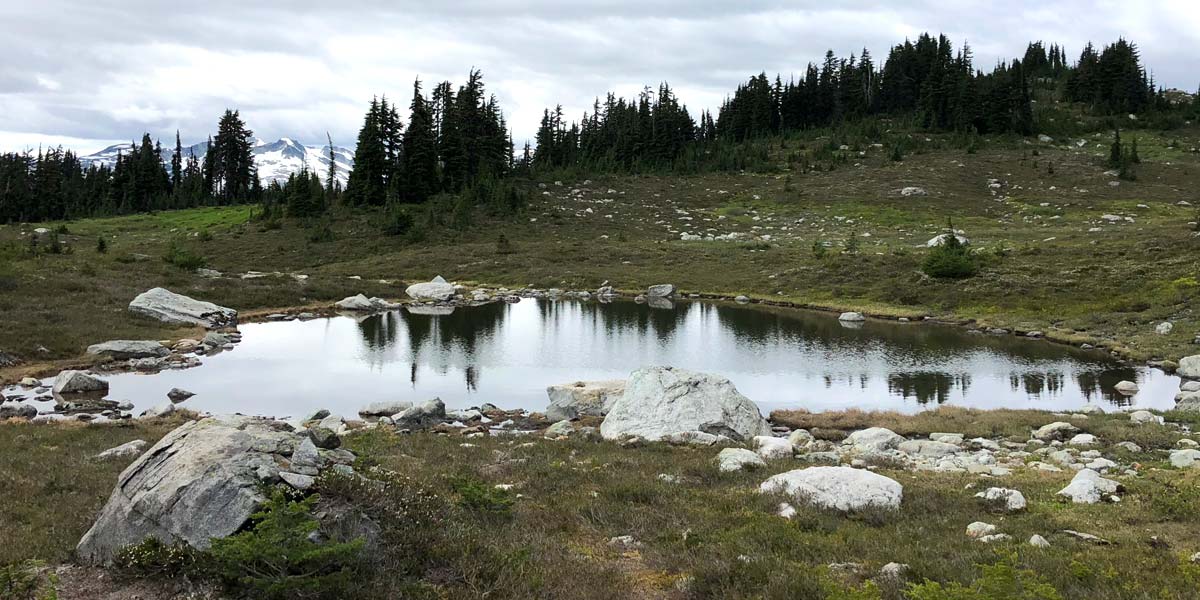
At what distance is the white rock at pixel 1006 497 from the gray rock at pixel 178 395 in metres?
28.8

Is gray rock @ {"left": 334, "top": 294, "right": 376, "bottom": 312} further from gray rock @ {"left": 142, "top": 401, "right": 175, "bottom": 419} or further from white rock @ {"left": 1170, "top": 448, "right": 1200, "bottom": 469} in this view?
white rock @ {"left": 1170, "top": 448, "right": 1200, "bottom": 469}

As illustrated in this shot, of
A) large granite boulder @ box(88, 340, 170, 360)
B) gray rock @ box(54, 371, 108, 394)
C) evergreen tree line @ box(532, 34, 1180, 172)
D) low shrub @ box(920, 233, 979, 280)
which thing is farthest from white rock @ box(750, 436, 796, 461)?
evergreen tree line @ box(532, 34, 1180, 172)

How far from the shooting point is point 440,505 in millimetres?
11242

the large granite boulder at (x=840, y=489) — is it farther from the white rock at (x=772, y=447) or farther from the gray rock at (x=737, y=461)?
the white rock at (x=772, y=447)

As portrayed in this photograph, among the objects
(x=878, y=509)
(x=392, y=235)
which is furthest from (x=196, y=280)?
(x=878, y=509)

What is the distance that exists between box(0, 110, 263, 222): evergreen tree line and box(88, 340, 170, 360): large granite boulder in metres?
108

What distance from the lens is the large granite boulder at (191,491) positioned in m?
9.03

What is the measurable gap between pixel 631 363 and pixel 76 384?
25262 mm

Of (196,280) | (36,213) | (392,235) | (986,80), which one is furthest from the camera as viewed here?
(986,80)

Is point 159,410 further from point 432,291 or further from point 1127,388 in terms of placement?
point 432,291

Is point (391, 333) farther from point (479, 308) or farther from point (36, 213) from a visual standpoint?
point (36, 213)

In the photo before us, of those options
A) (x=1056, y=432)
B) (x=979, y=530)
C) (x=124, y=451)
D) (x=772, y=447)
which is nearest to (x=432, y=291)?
(x=124, y=451)

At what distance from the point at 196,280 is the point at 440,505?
56.9 meters

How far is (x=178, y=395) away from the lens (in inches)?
1194
